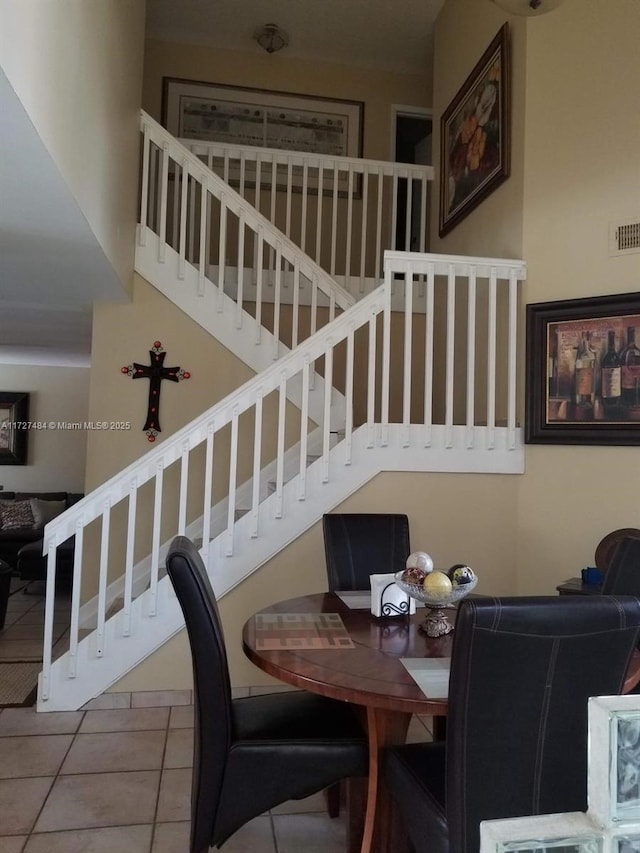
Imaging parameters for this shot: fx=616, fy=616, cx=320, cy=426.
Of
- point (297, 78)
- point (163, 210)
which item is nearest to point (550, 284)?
point (163, 210)

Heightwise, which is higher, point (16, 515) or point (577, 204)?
point (577, 204)

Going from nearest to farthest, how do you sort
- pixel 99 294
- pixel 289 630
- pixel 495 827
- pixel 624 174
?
1. pixel 495 827
2. pixel 289 630
3. pixel 624 174
4. pixel 99 294

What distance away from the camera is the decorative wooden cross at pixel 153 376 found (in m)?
4.02

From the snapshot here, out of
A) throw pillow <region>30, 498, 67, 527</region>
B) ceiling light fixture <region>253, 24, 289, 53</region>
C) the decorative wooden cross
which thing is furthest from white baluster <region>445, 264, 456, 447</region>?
throw pillow <region>30, 498, 67, 527</region>

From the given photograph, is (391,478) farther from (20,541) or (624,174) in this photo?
(20,541)

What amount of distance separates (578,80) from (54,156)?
275 cm

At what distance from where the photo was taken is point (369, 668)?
162cm

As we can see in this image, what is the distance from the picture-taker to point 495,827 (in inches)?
18.9

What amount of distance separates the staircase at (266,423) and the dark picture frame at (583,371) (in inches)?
5.4

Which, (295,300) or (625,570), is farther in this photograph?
(295,300)

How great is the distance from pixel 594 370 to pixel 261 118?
13.1 ft

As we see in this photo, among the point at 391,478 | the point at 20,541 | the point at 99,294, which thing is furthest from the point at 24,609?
the point at 391,478

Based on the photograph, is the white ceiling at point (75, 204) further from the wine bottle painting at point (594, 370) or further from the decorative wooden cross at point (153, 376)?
the wine bottle painting at point (594, 370)

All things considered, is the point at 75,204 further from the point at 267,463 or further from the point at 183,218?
the point at 267,463
